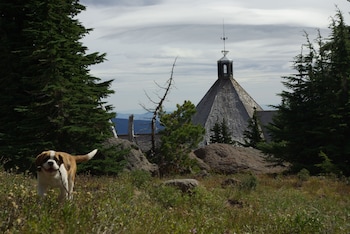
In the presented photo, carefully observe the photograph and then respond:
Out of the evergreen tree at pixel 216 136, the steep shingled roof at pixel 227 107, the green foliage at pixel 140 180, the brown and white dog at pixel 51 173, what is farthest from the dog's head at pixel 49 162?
the steep shingled roof at pixel 227 107

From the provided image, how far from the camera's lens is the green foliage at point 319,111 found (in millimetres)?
20375

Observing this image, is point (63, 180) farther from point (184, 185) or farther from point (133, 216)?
point (184, 185)

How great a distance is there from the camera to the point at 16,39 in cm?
1634

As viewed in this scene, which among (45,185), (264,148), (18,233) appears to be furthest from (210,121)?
(18,233)

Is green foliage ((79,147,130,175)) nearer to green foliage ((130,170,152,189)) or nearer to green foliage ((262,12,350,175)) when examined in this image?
green foliage ((130,170,152,189))

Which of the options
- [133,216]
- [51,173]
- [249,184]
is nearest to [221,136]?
[249,184]

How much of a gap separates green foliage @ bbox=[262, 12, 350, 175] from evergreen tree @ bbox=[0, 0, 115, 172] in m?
8.81

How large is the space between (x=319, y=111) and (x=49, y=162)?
16239mm

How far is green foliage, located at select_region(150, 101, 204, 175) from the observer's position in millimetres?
20828

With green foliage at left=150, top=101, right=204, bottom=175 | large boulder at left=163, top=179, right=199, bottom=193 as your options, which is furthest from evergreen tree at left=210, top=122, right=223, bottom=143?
large boulder at left=163, top=179, right=199, bottom=193

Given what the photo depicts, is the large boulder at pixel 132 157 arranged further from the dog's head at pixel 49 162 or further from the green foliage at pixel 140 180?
the dog's head at pixel 49 162

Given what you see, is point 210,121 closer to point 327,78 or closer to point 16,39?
point 327,78

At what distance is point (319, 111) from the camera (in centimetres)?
2083

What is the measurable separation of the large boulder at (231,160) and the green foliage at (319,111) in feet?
3.49
